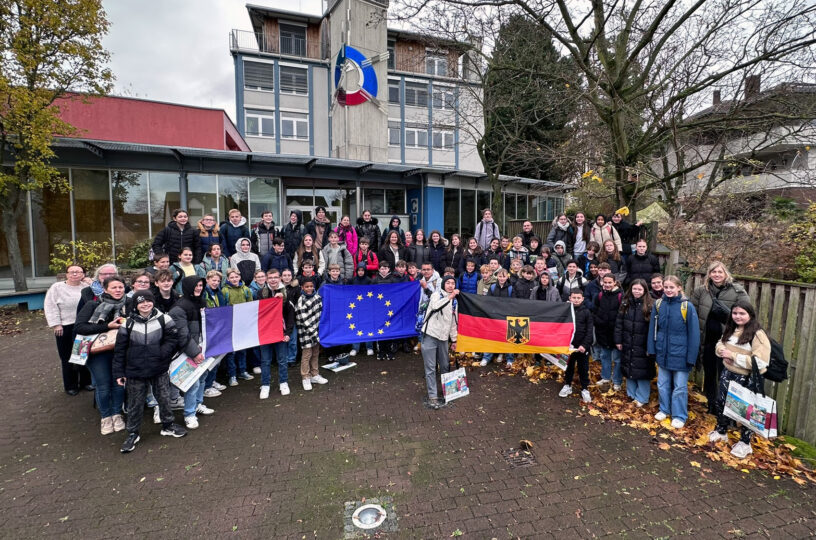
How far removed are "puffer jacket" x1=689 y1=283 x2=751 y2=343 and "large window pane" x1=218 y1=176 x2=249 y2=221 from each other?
16.2 m

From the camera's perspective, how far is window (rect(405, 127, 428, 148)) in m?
32.7

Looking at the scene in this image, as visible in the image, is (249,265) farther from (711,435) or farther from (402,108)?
(402,108)

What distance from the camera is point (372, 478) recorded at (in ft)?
14.1

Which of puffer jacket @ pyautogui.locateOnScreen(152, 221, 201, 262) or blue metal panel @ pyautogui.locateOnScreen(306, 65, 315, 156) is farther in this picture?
blue metal panel @ pyautogui.locateOnScreen(306, 65, 315, 156)

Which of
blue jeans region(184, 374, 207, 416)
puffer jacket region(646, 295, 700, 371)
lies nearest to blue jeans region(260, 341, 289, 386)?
blue jeans region(184, 374, 207, 416)

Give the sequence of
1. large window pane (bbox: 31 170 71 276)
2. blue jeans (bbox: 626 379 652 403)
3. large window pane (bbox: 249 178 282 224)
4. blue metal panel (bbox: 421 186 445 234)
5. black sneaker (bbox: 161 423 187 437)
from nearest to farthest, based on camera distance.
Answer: black sneaker (bbox: 161 423 187 437), blue jeans (bbox: 626 379 652 403), large window pane (bbox: 31 170 71 276), large window pane (bbox: 249 178 282 224), blue metal panel (bbox: 421 186 445 234)

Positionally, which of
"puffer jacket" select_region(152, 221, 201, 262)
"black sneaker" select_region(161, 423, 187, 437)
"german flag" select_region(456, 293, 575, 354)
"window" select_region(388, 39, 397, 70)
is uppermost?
"window" select_region(388, 39, 397, 70)

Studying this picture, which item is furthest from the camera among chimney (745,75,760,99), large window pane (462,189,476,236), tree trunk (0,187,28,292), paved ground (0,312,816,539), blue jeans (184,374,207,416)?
large window pane (462,189,476,236)

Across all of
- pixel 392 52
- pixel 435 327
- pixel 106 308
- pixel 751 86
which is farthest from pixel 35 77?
pixel 392 52

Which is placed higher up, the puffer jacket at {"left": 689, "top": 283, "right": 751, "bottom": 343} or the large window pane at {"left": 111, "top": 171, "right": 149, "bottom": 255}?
the large window pane at {"left": 111, "top": 171, "right": 149, "bottom": 255}

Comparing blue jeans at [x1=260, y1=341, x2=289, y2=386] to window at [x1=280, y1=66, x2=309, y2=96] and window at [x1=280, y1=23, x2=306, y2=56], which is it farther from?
window at [x1=280, y1=23, x2=306, y2=56]

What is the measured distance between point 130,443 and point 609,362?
723 centimetres

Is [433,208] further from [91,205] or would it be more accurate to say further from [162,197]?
[91,205]

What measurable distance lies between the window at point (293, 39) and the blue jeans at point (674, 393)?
34.3 meters
